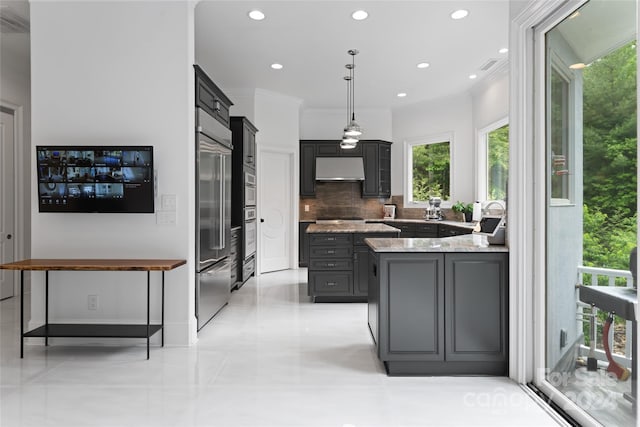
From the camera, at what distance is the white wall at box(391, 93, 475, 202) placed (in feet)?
22.9

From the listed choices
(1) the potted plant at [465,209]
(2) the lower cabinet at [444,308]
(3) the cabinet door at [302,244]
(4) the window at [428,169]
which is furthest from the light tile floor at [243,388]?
(4) the window at [428,169]

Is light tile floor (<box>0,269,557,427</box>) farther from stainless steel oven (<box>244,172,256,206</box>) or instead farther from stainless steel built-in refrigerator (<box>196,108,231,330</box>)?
stainless steel oven (<box>244,172,256,206</box>)

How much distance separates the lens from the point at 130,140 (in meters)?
3.40

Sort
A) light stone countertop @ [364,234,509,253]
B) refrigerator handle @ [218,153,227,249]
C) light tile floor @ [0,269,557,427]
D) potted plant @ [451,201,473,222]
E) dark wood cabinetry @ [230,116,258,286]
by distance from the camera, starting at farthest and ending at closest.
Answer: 1. potted plant @ [451,201,473,222]
2. dark wood cabinetry @ [230,116,258,286]
3. refrigerator handle @ [218,153,227,249]
4. light stone countertop @ [364,234,509,253]
5. light tile floor @ [0,269,557,427]

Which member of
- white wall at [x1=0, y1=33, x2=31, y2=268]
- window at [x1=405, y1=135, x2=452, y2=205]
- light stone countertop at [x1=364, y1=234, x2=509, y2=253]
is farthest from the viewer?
window at [x1=405, y1=135, x2=452, y2=205]

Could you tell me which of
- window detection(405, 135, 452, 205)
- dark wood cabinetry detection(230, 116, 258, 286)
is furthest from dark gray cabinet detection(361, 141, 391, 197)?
dark wood cabinetry detection(230, 116, 258, 286)

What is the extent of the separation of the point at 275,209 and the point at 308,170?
3.67 feet

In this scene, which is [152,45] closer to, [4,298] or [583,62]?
[583,62]

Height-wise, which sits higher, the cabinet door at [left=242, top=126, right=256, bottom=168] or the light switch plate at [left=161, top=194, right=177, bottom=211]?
the cabinet door at [left=242, top=126, right=256, bottom=168]

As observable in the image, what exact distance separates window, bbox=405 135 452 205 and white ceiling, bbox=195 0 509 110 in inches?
43.9

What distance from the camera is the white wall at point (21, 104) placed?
5012 millimetres

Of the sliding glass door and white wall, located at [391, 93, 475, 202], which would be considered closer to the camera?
the sliding glass door

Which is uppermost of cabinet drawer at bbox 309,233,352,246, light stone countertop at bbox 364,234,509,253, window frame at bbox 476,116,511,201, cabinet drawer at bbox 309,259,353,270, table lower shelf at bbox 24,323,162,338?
window frame at bbox 476,116,511,201

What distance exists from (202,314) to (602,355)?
3.10 m
